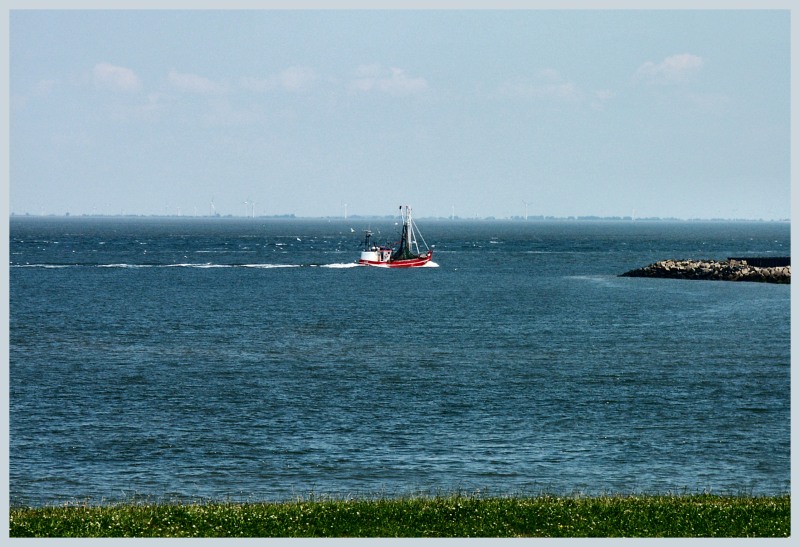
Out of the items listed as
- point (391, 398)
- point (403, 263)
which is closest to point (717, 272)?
point (403, 263)

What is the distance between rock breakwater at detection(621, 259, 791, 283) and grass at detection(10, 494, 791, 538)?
408 ft

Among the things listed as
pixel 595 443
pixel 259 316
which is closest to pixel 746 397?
pixel 595 443

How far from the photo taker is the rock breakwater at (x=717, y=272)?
147 meters

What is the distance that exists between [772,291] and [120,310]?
252 ft

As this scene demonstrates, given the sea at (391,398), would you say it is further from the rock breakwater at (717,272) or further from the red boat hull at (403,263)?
the red boat hull at (403,263)

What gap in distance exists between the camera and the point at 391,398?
56.8m

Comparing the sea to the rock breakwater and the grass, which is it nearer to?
the grass

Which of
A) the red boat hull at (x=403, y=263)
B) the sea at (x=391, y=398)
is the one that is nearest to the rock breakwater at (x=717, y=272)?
the sea at (x=391, y=398)

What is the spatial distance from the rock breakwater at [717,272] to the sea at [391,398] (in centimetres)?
3321

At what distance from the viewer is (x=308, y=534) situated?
81.7 feet

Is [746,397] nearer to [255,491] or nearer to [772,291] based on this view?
[255,491]

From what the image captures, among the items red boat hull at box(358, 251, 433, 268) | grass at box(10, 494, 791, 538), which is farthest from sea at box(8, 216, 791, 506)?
red boat hull at box(358, 251, 433, 268)

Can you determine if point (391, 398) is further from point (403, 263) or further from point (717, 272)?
point (403, 263)

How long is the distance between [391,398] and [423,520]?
3080 cm
